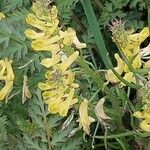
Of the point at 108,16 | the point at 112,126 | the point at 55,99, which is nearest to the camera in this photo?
the point at 55,99

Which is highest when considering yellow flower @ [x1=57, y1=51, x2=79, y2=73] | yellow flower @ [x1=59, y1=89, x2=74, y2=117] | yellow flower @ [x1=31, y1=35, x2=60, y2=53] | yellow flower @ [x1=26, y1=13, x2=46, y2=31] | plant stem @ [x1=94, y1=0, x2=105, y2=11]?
yellow flower @ [x1=26, y1=13, x2=46, y2=31]

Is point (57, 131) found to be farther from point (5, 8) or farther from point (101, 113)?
point (5, 8)

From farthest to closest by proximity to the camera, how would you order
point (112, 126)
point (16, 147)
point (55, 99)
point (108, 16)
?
point (108, 16) < point (16, 147) < point (112, 126) < point (55, 99)

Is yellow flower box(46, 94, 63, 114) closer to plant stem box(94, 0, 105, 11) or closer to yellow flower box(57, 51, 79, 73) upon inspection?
yellow flower box(57, 51, 79, 73)

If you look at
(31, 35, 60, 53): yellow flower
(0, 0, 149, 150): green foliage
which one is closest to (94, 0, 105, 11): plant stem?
(0, 0, 149, 150): green foliage

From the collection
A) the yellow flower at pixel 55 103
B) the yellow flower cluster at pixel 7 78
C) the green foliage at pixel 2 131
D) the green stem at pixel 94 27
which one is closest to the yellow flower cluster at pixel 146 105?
the green stem at pixel 94 27

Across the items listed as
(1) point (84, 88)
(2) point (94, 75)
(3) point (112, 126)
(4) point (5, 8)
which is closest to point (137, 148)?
(3) point (112, 126)

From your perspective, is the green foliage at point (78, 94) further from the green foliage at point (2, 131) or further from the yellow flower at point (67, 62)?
the yellow flower at point (67, 62)

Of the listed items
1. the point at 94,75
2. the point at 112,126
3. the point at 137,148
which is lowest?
the point at 137,148
